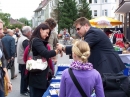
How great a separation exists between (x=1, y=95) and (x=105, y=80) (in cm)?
151

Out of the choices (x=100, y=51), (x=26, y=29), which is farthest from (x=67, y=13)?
(x=100, y=51)

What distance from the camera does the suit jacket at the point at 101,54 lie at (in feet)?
15.0

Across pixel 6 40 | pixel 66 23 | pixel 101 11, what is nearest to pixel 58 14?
A: pixel 66 23

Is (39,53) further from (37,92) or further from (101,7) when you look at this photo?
(101,7)

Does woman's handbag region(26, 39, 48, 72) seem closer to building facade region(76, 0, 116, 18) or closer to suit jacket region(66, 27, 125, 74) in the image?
suit jacket region(66, 27, 125, 74)

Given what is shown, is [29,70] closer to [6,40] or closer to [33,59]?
[33,59]

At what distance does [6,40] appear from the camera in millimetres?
10203

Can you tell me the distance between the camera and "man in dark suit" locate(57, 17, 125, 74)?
15.0 feet

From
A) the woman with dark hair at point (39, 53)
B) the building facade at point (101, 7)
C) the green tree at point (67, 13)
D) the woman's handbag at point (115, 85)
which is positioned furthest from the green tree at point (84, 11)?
the woman's handbag at point (115, 85)

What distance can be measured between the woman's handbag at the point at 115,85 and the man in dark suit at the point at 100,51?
29cm

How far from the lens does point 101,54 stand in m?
4.60

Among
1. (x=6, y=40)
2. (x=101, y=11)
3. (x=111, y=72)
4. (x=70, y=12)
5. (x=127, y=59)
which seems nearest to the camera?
(x=111, y=72)

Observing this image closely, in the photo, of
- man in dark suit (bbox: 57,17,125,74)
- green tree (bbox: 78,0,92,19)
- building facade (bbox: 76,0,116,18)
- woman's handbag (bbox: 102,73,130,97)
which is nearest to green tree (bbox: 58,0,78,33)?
green tree (bbox: 78,0,92,19)

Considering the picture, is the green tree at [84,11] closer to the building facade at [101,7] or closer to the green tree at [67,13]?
the green tree at [67,13]
